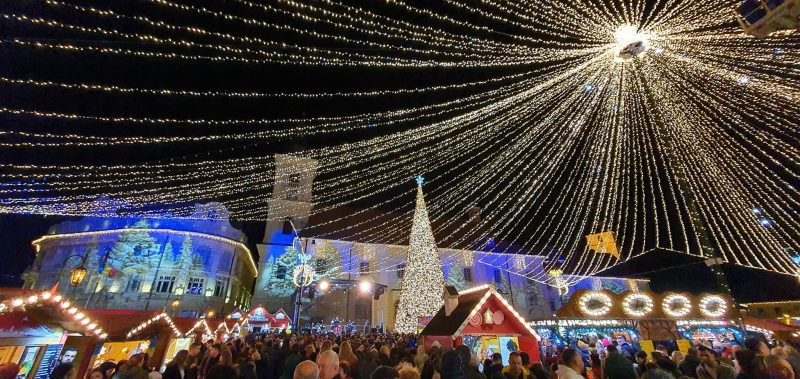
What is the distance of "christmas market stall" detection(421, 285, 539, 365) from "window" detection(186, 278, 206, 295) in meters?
27.3

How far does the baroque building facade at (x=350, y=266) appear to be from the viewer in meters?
28.7

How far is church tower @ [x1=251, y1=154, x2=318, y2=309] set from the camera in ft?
96.1

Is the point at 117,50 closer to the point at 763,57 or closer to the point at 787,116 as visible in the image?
the point at 763,57

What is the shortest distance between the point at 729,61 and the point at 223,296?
3603 cm

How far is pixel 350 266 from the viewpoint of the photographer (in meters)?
30.0

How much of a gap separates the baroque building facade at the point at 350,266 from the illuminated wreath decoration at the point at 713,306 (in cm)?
1530

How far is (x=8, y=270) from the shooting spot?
35219mm

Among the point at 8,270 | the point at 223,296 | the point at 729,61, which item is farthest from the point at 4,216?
the point at 729,61

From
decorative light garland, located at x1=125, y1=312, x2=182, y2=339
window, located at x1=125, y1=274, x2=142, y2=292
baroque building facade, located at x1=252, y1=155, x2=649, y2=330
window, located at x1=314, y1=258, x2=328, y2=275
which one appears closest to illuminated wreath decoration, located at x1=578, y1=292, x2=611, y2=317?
decorative light garland, located at x1=125, y1=312, x2=182, y2=339

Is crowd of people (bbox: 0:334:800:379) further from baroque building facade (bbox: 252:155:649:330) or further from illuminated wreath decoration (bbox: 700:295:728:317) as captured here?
baroque building facade (bbox: 252:155:649:330)

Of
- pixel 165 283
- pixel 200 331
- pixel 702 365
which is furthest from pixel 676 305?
pixel 165 283

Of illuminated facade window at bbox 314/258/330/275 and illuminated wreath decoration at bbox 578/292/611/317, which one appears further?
illuminated facade window at bbox 314/258/330/275

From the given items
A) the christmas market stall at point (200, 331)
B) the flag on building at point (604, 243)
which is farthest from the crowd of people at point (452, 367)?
the flag on building at point (604, 243)

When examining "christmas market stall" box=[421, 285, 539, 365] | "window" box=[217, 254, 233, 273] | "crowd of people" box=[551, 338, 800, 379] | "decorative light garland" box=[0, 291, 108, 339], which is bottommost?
"crowd of people" box=[551, 338, 800, 379]
